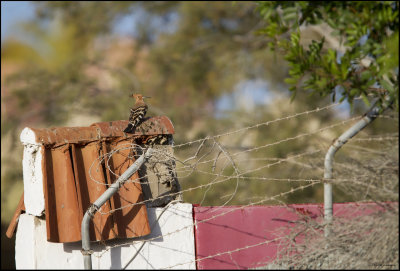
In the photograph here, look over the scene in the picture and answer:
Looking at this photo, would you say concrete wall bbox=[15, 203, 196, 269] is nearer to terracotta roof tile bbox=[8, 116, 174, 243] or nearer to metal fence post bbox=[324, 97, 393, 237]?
terracotta roof tile bbox=[8, 116, 174, 243]

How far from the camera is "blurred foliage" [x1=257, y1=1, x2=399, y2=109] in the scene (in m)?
3.22

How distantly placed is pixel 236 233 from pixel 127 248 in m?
0.82

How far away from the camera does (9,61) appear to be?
1650 cm

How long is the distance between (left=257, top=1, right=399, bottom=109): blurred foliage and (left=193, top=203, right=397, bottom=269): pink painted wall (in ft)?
4.05

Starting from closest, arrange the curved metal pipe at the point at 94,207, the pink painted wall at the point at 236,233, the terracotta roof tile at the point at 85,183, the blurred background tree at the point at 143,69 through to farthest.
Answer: the curved metal pipe at the point at 94,207
the terracotta roof tile at the point at 85,183
the pink painted wall at the point at 236,233
the blurred background tree at the point at 143,69

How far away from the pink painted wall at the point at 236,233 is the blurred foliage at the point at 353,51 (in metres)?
1.23

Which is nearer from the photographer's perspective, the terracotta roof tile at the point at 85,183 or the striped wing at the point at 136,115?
the terracotta roof tile at the point at 85,183

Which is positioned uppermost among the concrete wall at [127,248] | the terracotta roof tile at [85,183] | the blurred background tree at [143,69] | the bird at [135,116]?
the blurred background tree at [143,69]

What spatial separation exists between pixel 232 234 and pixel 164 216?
0.53 meters

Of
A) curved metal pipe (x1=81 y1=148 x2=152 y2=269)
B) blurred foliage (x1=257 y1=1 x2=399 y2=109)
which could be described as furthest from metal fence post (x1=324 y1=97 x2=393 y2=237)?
curved metal pipe (x1=81 y1=148 x2=152 y2=269)

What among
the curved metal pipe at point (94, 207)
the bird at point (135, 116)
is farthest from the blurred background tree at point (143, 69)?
the curved metal pipe at point (94, 207)

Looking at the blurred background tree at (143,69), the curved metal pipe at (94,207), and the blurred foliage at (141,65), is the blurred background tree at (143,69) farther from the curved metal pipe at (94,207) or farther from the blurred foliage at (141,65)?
the curved metal pipe at (94,207)

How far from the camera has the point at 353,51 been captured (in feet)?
10.9

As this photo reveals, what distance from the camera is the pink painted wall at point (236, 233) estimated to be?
4.38 meters
